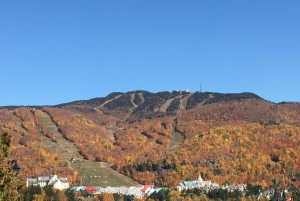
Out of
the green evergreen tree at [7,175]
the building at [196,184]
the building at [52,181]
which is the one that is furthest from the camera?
the building at [196,184]

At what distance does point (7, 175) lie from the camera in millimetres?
26766

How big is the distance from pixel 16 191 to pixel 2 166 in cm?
183

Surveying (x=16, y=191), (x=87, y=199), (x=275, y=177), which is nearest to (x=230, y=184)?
(x=275, y=177)

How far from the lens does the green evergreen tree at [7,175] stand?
26516 millimetres

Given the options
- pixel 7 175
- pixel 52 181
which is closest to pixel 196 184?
pixel 52 181

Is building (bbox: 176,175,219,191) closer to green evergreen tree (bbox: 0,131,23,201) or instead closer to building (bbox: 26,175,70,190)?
building (bbox: 26,175,70,190)

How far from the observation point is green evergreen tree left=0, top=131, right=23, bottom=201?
26.5 meters

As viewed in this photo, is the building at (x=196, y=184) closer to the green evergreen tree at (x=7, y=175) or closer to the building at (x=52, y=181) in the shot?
the building at (x=52, y=181)

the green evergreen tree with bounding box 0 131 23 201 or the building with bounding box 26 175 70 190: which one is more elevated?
the green evergreen tree with bounding box 0 131 23 201

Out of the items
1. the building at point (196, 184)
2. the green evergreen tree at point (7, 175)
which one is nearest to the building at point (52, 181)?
the building at point (196, 184)

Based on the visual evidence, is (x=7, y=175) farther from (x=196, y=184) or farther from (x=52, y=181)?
(x=196, y=184)

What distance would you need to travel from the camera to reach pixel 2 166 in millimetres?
26406

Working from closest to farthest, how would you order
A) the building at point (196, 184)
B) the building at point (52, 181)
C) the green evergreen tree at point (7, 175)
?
1. the green evergreen tree at point (7, 175)
2. the building at point (52, 181)
3. the building at point (196, 184)

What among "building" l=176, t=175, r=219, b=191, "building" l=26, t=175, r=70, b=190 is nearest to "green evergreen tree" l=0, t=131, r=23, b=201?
"building" l=26, t=175, r=70, b=190
